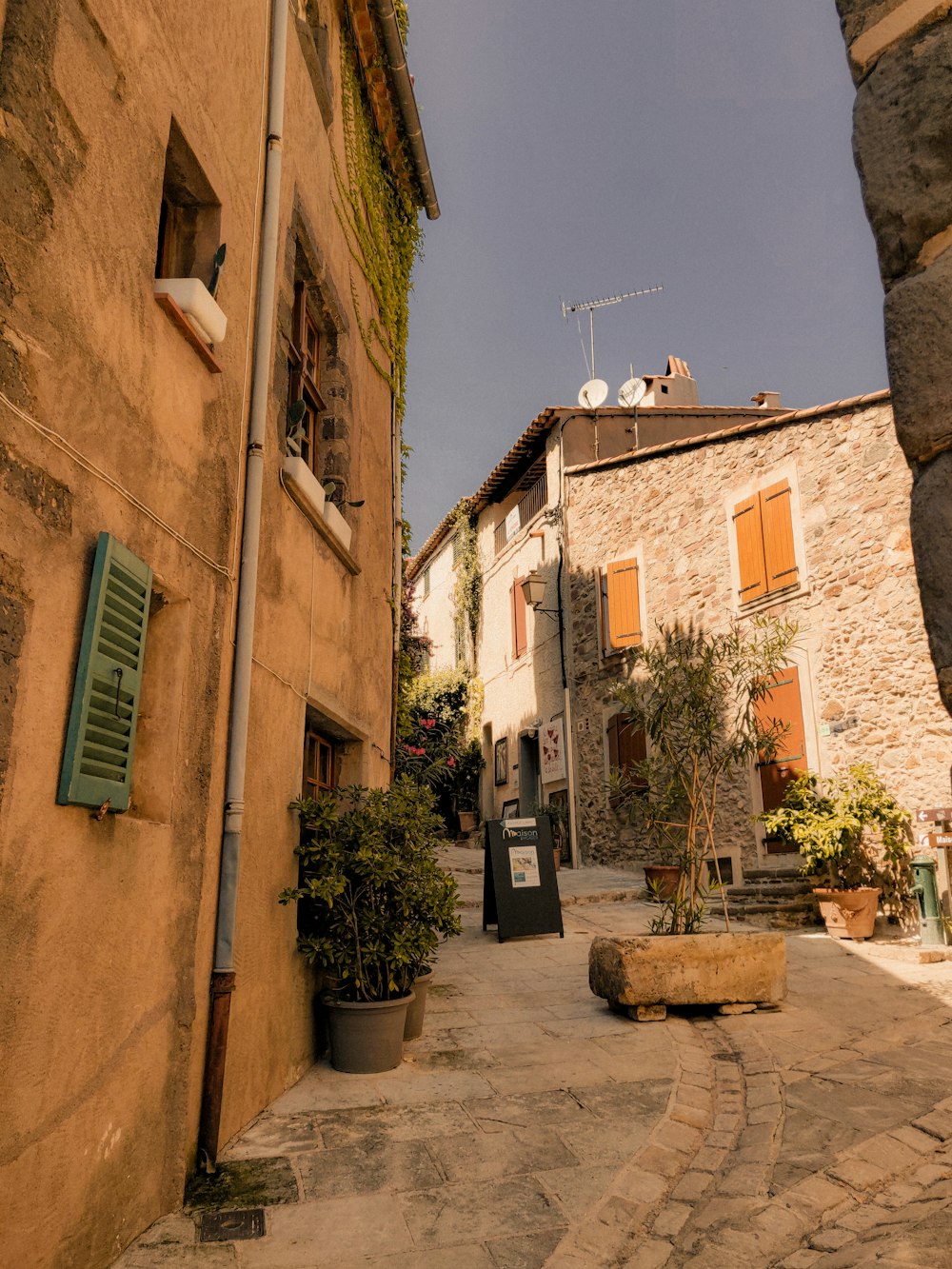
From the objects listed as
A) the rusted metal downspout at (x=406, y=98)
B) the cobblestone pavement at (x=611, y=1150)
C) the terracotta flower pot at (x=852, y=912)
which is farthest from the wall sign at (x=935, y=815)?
→ the rusted metal downspout at (x=406, y=98)

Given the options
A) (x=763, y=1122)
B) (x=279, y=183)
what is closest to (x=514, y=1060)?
(x=763, y=1122)

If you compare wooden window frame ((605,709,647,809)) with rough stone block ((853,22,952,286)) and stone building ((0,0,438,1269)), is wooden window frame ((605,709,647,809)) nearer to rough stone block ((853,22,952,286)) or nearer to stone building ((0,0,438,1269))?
stone building ((0,0,438,1269))

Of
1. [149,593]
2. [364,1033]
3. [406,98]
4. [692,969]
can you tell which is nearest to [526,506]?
[406,98]

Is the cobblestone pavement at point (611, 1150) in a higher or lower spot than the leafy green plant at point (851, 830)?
lower

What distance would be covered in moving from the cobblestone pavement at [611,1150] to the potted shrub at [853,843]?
3.51 meters

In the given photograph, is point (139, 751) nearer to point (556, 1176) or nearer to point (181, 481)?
point (181, 481)

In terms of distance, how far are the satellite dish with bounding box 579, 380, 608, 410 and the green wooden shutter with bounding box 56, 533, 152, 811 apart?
14742 mm

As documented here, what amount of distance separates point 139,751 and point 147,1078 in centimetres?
108

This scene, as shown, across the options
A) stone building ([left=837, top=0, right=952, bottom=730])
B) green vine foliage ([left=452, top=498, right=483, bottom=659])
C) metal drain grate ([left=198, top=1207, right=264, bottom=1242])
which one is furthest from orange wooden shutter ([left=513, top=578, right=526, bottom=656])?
stone building ([left=837, top=0, right=952, bottom=730])

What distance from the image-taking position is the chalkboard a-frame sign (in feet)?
28.7

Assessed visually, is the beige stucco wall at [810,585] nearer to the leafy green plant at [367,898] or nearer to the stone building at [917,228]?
the leafy green plant at [367,898]

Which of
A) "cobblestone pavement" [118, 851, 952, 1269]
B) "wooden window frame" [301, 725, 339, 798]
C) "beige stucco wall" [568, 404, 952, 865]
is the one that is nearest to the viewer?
"cobblestone pavement" [118, 851, 952, 1269]

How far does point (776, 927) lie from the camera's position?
1018cm

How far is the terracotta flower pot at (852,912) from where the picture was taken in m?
9.37
